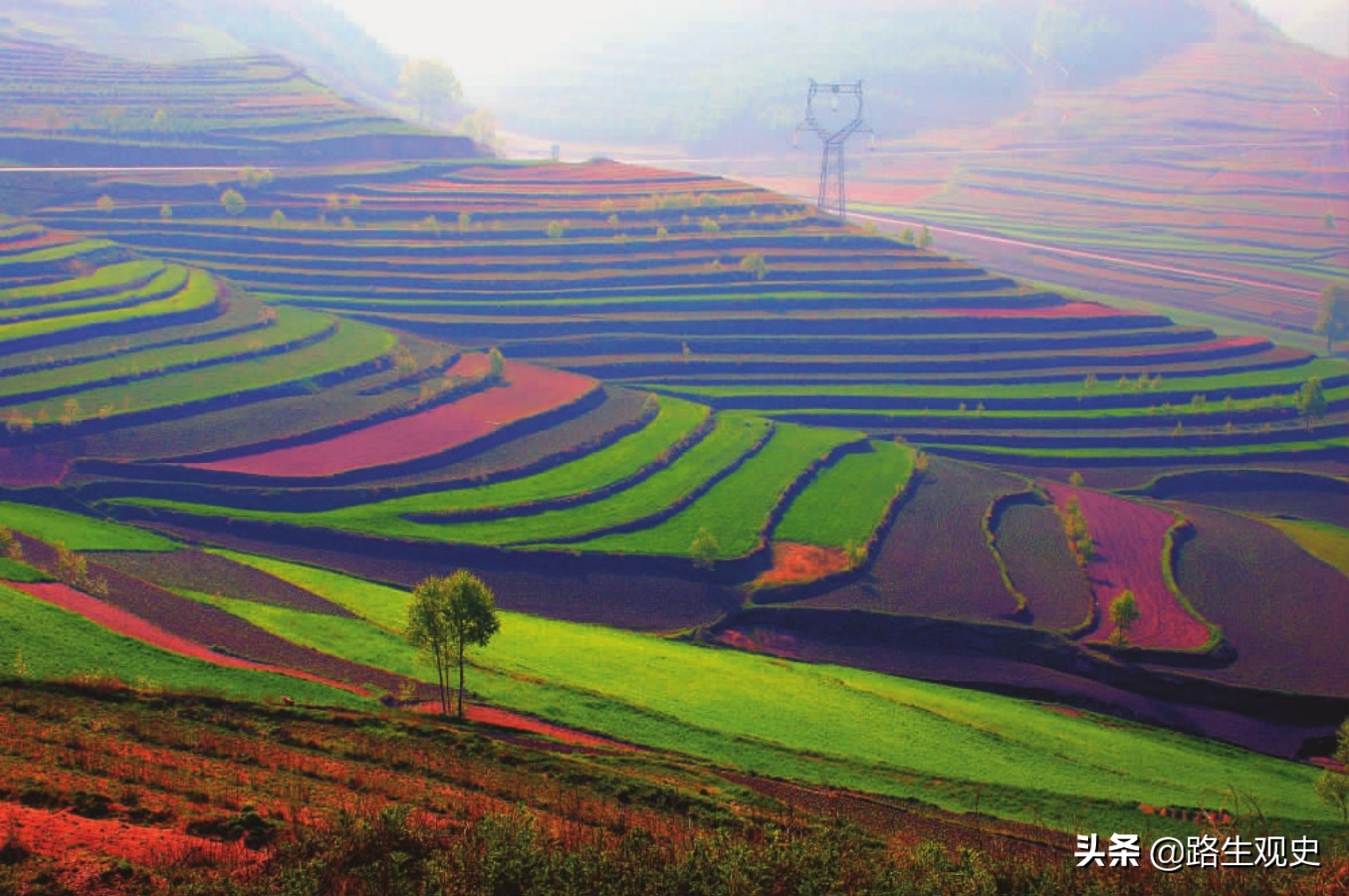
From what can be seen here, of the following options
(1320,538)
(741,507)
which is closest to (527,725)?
(741,507)

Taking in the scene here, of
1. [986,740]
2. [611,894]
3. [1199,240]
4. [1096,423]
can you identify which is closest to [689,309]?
[1096,423]

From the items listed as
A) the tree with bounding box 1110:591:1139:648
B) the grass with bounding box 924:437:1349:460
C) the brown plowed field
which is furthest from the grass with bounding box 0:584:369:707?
the grass with bounding box 924:437:1349:460

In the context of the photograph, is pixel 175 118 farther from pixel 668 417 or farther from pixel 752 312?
pixel 668 417

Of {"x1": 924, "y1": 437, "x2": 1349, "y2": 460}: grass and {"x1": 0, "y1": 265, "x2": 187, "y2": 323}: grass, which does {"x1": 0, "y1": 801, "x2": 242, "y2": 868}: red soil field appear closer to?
{"x1": 0, "y1": 265, "x2": 187, "y2": 323}: grass

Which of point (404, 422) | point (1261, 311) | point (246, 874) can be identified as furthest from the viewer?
point (1261, 311)

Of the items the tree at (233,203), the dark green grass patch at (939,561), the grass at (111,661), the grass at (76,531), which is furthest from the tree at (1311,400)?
the tree at (233,203)

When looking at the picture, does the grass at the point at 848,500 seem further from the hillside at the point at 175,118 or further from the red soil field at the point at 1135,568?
the hillside at the point at 175,118

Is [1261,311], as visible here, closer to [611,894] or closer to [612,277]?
[612,277]
